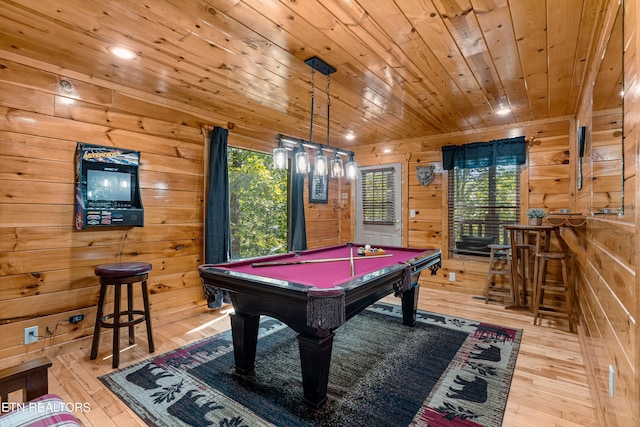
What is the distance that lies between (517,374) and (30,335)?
12.6 feet

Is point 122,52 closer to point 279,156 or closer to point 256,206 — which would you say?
point 279,156

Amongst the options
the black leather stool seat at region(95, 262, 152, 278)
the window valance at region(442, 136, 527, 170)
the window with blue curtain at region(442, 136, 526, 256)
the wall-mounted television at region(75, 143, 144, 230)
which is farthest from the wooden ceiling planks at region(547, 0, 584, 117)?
the wall-mounted television at region(75, 143, 144, 230)

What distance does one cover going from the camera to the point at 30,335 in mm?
2490

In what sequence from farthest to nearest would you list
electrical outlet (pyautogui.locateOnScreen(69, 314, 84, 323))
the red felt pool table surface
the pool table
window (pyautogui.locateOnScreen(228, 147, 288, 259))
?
1. window (pyautogui.locateOnScreen(228, 147, 288, 259))
2. electrical outlet (pyautogui.locateOnScreen(69, 314, 84, 323))
3. the red felt pool table surface
4. the pool table

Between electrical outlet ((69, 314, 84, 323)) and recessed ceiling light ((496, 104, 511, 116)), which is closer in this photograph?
electrical outlet ((69, 314, 84, 323))

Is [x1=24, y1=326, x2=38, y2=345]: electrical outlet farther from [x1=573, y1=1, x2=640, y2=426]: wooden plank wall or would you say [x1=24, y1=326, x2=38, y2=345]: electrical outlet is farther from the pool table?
[x1=573, y1=1, x2=640, y2=426]: wooden plank wall

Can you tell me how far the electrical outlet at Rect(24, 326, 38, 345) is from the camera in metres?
2.47

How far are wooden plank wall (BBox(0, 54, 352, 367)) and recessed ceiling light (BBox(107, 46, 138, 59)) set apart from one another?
659 mm

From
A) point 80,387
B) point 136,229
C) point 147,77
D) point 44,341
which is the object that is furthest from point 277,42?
point 44,341

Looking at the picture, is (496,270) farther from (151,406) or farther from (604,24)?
(151,406)

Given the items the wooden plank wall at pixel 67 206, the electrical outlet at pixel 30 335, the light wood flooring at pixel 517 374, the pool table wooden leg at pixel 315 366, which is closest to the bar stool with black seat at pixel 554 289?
the light wood flooring at pixel 517 374

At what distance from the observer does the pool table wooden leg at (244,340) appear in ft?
7.52

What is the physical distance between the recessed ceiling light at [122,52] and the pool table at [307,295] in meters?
1.72

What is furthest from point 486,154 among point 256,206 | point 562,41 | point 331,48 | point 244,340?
point 244,340
